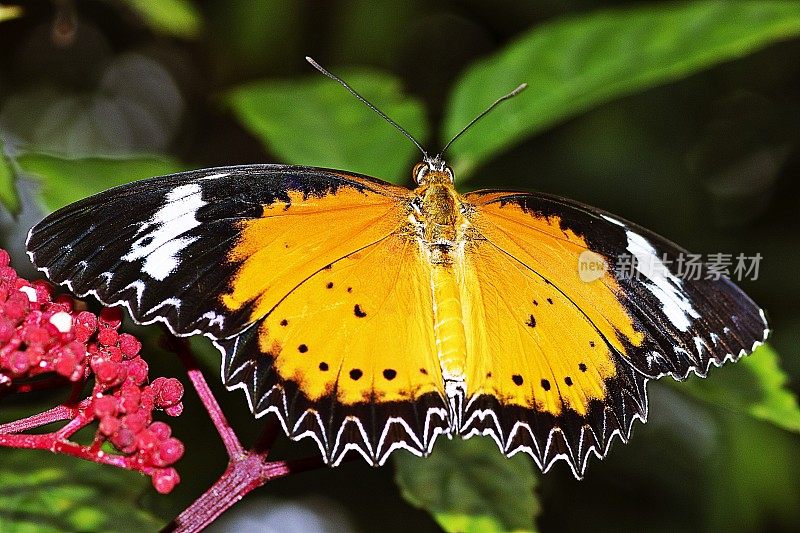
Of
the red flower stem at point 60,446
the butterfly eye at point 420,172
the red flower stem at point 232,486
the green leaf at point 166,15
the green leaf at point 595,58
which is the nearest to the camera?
the red flower stem at point 60,446

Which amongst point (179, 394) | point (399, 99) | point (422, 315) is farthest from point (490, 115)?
→ point (179, 394)

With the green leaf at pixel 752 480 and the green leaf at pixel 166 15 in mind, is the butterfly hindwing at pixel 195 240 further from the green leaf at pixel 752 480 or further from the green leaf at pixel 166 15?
the green leaf at pixel 752 480

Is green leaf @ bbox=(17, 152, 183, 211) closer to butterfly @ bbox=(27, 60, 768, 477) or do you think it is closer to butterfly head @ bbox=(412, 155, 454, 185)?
butterfly @ bbox=(27, 60, 768, 477)

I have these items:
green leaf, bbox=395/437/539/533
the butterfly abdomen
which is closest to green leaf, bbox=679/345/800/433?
green leaf, bbox=395/437/539/533


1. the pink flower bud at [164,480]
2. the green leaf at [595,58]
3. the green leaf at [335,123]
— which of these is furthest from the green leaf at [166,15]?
the pink flower bud at [164,480]

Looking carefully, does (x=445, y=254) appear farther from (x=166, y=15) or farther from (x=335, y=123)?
(x=166, y=15)

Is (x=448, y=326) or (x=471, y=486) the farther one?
(x=471, y=486)

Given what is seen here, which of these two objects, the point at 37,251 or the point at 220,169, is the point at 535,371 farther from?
the point at 37,251

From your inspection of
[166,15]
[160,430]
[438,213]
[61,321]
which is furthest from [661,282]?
[166,15]
